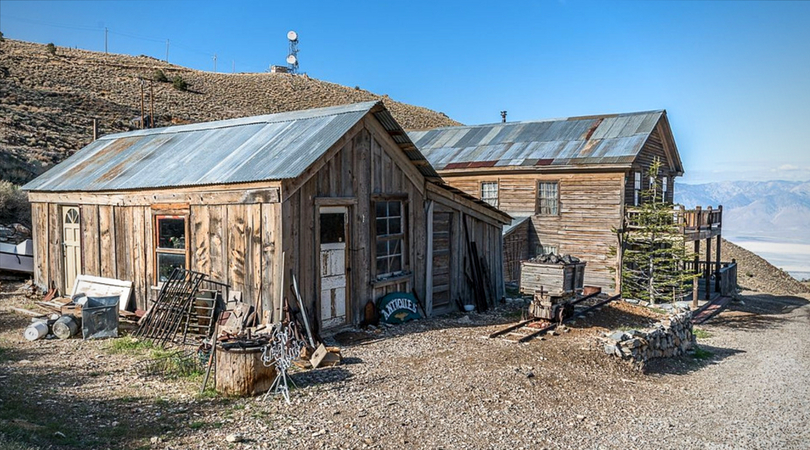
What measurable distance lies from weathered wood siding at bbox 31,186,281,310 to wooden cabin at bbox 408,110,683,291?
1233 cm

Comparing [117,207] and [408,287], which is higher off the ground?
[117,207]

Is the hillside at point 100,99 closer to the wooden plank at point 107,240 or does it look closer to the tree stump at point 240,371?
the wooden plank at point 107,240

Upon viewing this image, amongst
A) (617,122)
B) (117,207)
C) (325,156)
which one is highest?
(617,122)

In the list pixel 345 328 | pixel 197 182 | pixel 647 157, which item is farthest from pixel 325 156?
pixel 647 157

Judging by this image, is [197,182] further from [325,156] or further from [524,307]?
[524,307]

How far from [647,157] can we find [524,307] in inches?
393

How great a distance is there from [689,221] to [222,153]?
1438 centimetres

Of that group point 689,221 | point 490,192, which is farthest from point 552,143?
point 689,221

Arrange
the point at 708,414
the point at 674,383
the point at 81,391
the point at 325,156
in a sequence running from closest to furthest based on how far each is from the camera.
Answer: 1. the point at 81,391
2. the point at 708,414
3. the point at 674,383
4. the point at 325,156

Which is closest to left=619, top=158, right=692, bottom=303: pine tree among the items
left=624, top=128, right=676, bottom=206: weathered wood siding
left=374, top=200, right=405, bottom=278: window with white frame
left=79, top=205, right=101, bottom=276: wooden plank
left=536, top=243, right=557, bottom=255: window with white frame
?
left=624, top=128, right=676, bottom=206: weathered wood siding

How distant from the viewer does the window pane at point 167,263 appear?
11.7 metres

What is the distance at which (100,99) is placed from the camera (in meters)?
41.0

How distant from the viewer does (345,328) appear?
11586mm

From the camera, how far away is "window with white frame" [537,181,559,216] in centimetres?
2188
